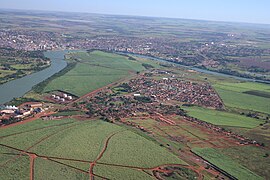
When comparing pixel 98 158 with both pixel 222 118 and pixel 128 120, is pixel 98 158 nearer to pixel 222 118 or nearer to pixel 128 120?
pixel 128 120

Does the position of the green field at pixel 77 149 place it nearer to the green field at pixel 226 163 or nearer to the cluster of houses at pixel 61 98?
the green field at pixel 226 163

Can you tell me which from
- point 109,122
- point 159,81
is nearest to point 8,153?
point 109,122

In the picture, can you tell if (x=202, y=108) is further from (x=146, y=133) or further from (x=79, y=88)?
(x=79, y=88)

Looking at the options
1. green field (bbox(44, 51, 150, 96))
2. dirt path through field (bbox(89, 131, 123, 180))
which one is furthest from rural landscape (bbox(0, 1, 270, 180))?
green field (bbox(44, 51, 150, 96))

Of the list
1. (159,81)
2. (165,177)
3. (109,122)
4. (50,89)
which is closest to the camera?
(165,177)

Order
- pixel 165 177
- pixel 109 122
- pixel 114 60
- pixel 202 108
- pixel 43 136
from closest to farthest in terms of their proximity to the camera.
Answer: pixel 165 177
pixel 43 136
pixel 109 122
pixel 202 108
pixel 114 60

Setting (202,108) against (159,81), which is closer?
(202,108)
